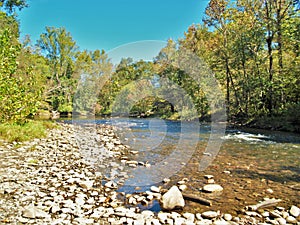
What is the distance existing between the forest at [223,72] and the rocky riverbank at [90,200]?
3.07 metres

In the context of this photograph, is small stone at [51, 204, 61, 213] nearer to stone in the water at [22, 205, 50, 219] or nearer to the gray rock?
stone in the water at [22, 205, 50, 219]

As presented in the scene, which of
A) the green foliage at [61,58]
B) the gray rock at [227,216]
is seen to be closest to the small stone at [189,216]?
the gray rock at [227,216]

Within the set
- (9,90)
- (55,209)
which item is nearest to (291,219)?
(55,209)

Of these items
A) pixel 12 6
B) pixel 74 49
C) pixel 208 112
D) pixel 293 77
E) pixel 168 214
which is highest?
pixel 74 49

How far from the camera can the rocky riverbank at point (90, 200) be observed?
3502 millimetres

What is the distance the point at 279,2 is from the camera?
54.8ft

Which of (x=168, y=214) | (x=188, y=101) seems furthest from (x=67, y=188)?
(x=188, y=101)

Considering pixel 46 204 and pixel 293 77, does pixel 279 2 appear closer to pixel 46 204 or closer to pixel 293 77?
pixel 293 77

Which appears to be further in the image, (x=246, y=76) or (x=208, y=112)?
(x=208, y=112)

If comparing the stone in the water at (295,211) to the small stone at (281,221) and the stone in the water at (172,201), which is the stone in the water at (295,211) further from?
the stone in the water at (172,201)

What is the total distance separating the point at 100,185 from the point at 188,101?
77.9ft

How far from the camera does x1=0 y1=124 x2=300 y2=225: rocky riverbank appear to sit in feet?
11.5

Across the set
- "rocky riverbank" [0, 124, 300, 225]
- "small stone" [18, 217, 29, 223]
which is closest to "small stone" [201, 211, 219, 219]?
"rocky riverbank" [0, 124, 300, 225]

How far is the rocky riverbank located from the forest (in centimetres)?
307
